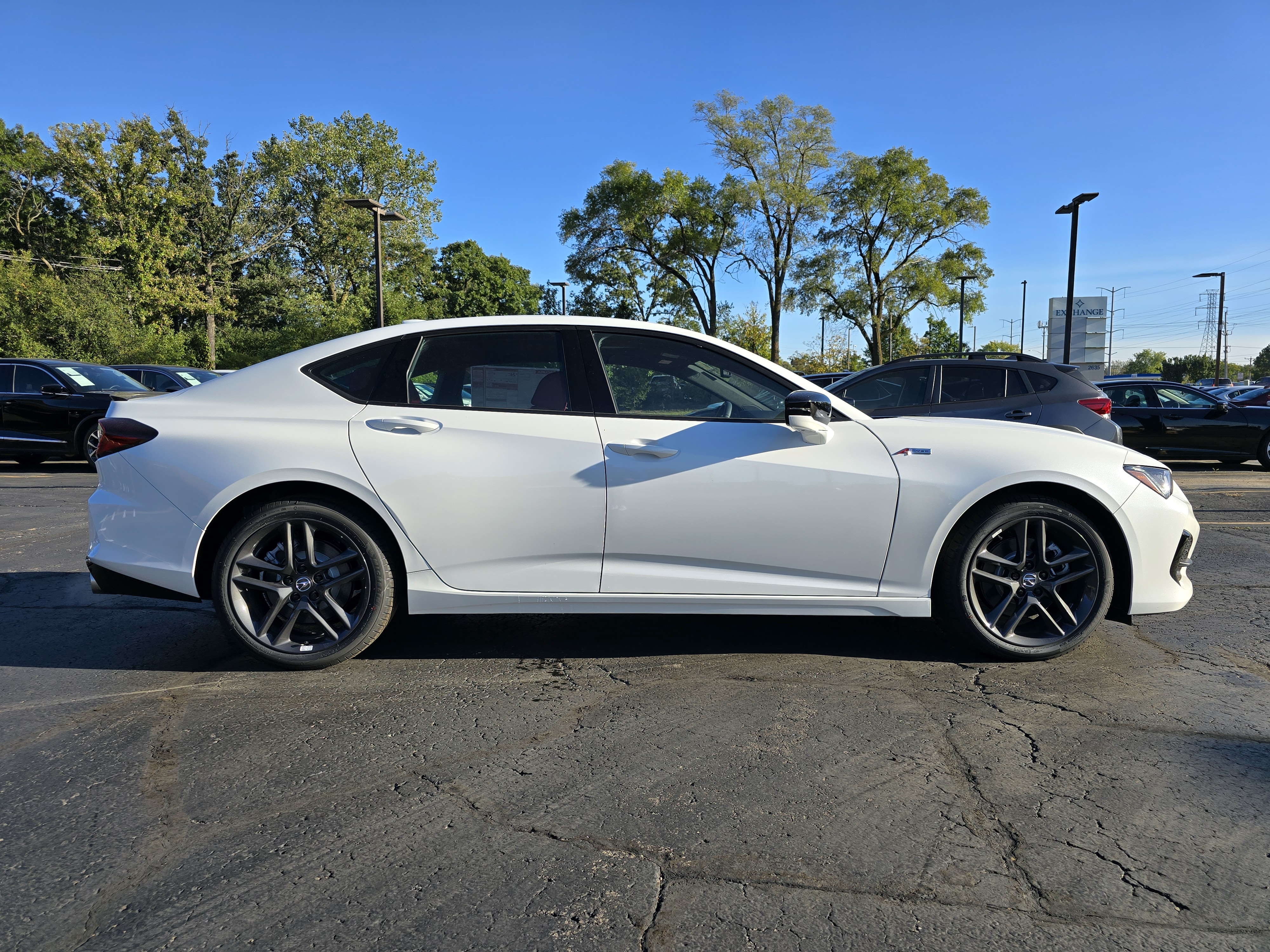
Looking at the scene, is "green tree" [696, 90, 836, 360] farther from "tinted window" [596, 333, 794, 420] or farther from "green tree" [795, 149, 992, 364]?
"tinted window" [596, 333, 794, 420]

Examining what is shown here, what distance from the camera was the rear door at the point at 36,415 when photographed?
12.4 metres

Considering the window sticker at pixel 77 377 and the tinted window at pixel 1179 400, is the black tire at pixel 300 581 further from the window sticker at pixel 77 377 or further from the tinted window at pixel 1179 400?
the tinted window at pixel 1179 400

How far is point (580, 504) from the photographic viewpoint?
3.68 meters

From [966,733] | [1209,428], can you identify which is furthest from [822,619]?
[1209,428]

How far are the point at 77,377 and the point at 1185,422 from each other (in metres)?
16.9

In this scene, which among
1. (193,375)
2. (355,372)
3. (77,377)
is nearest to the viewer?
(355,372)

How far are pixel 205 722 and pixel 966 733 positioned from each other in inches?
110

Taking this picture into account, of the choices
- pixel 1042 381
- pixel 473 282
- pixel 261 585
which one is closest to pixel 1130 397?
pixel 1042 381

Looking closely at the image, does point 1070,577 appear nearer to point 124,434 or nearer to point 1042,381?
point 124,434

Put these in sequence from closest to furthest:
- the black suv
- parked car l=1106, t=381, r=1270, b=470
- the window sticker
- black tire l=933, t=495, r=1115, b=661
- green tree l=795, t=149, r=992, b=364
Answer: black tire l=933, t=495, r=1115, b=661
the black suv
the window sticker
parked car l=1106, t=381, r=1270, b=470
green tree l=795, t=149, r=992, b=364

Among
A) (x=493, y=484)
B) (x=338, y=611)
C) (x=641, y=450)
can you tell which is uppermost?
(x=641, y=450)

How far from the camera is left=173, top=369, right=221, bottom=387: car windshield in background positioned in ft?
52.3

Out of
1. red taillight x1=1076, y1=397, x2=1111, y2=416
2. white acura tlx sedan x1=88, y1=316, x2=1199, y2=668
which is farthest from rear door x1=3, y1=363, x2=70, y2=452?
red taillight x1=1076, y1=397, x2=1111, y2=416

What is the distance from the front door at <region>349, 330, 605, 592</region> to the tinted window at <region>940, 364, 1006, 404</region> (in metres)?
6.70
